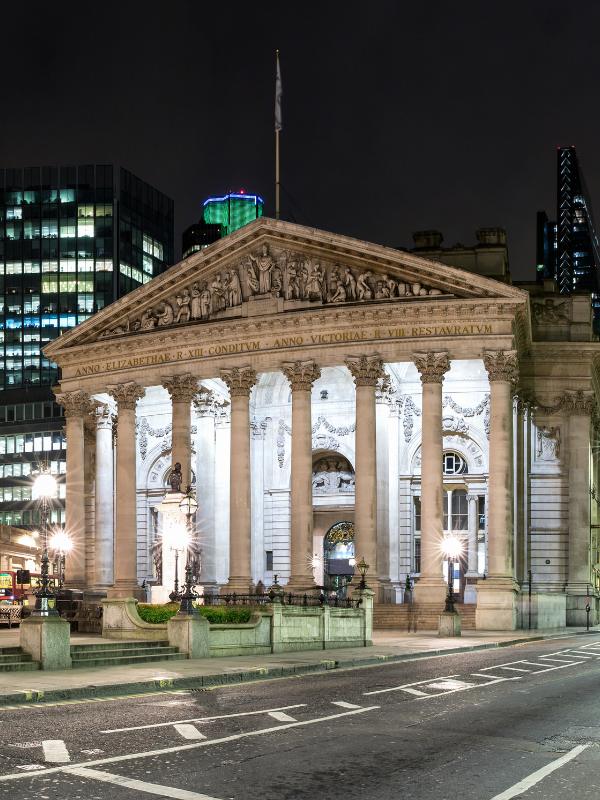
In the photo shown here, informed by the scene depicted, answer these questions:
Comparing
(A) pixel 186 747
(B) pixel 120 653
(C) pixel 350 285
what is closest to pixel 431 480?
(C) pixel 350 285

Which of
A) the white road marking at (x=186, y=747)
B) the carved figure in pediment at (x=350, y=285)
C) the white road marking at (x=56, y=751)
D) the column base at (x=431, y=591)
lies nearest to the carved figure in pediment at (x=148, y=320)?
the carved figure in pediment at (x=350, y=285)

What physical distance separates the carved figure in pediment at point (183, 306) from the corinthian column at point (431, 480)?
44.3 ft

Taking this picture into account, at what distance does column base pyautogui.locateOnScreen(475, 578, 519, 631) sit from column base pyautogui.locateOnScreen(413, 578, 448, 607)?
1.84m

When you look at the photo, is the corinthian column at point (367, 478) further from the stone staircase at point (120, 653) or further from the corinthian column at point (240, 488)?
the stone staircase at point (120, 653)

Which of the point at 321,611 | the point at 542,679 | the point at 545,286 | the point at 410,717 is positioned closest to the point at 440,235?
the point at 545,286

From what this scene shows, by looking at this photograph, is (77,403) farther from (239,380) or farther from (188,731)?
A: (188,731)

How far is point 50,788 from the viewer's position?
44.0 ft

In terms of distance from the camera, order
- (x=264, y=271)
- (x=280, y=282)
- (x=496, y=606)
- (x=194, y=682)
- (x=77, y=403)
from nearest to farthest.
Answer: (x=194, y=682) < (x=496, y=606) < (x=280, y=282) < (x=264, y=271) < (x=77, y=403)

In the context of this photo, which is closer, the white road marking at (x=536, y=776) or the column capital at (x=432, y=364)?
the white road marking at (x=536, y=776)

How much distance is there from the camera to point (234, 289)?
63406 mm

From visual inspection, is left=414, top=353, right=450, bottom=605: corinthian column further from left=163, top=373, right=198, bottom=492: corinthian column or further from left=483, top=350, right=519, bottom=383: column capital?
left=163, top=373, right=198, bottom=492: corinthian column

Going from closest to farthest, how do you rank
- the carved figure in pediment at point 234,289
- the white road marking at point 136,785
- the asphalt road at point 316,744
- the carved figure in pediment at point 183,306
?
the white road marking at point 136,785 < the asphalt road at point 316,744 < the carved figure in pediment at point 234,289 < the carved figure in pediment at point 183,306

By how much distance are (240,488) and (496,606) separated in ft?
46.0

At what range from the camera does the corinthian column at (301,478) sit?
59.2 m
